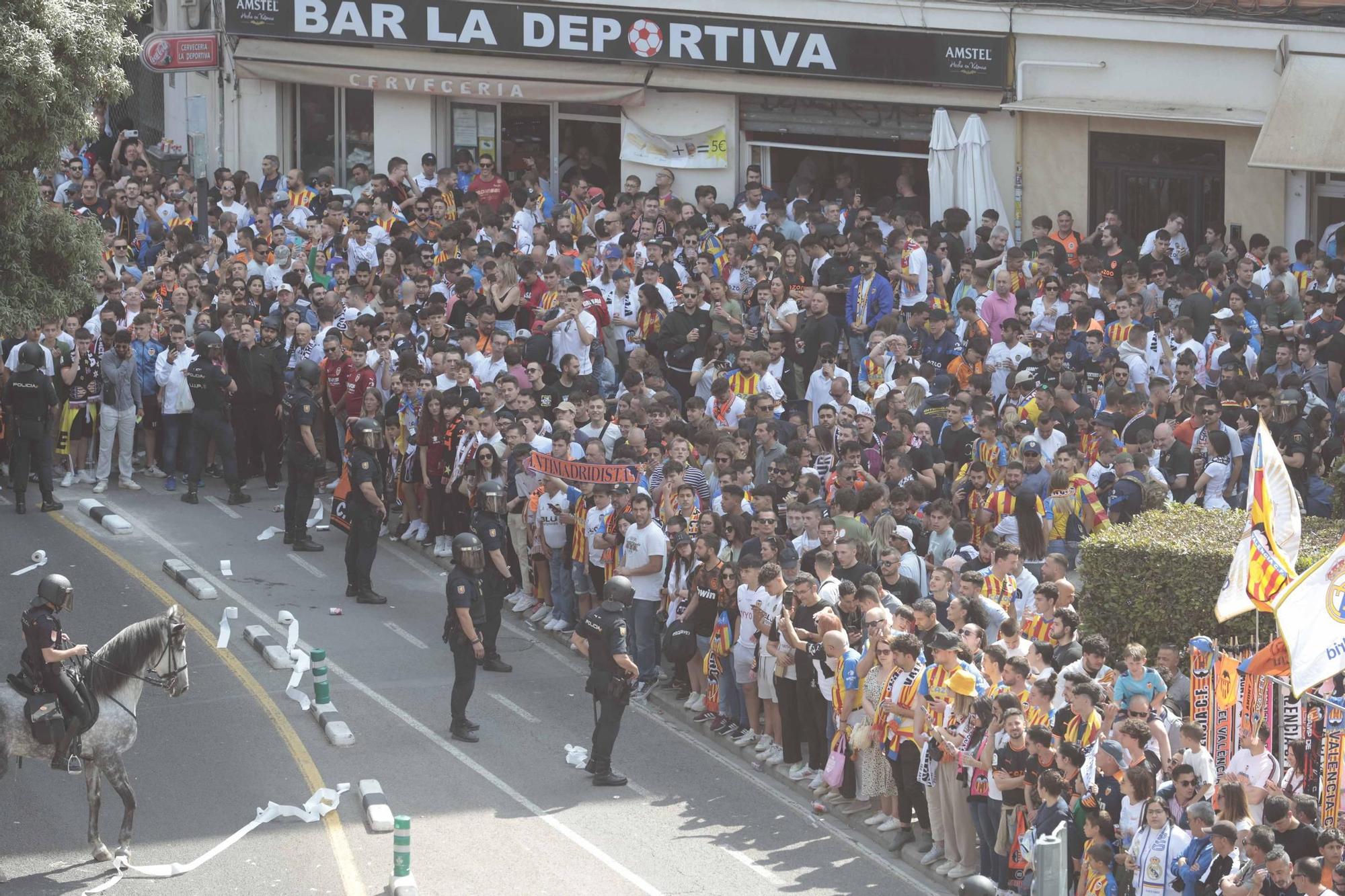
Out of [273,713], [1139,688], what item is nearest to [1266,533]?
[1139,688]

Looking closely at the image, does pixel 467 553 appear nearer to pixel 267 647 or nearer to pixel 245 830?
pixel 267 647

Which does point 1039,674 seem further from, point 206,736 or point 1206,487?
point 206,736

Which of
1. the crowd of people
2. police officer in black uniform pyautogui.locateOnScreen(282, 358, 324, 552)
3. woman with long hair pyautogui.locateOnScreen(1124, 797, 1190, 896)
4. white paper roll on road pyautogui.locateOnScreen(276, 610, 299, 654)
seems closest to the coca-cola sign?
the crowd of people

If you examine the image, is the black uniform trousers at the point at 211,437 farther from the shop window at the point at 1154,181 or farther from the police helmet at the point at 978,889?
the police helmet at the point at 978,889

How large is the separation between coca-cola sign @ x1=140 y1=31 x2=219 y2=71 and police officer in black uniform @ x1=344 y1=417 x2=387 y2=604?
997cm

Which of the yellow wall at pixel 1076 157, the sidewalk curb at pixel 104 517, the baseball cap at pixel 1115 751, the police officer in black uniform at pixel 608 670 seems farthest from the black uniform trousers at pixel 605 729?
the yellow wall at pixel 1076 157

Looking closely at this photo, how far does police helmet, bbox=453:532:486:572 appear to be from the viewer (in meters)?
15.7

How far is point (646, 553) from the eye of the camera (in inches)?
669

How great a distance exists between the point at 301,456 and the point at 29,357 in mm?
3400

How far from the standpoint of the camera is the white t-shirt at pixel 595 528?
1758cm

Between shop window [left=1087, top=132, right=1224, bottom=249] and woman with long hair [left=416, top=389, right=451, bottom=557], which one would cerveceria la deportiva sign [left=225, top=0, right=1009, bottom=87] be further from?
woman with long hair [left=416, top=389, right=451, bottom=557]

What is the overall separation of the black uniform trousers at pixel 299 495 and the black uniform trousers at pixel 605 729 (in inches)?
247

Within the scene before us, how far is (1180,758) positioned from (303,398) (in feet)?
36.2

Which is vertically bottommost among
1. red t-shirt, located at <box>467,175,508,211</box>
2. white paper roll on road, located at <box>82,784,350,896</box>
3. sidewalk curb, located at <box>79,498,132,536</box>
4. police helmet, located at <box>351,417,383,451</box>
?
white paper roll on road, located at <box>82,784,350,896</box>
